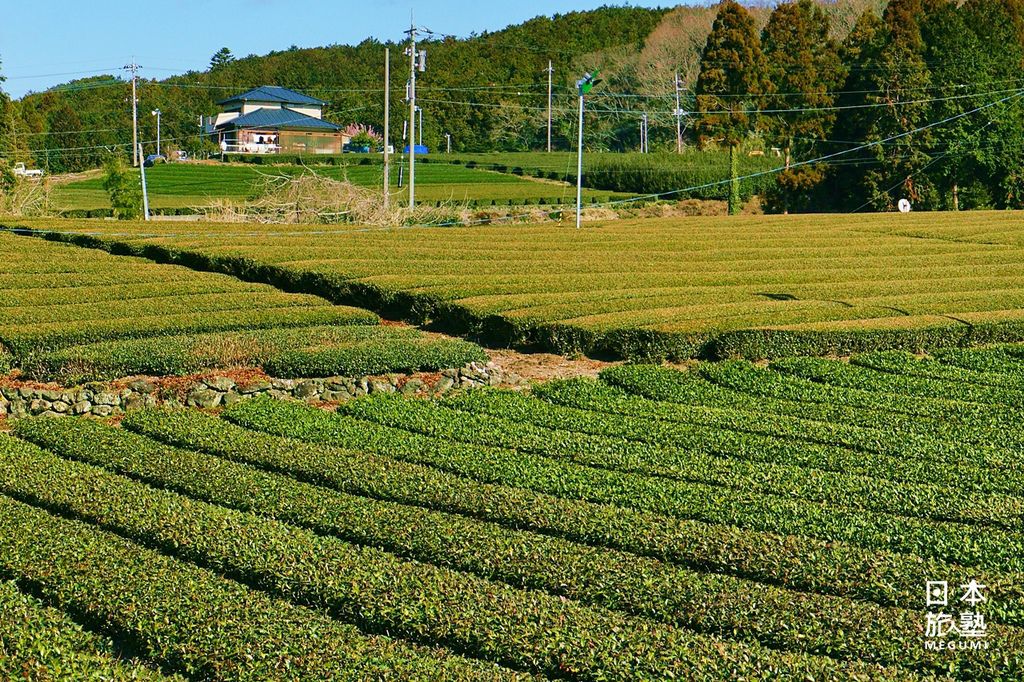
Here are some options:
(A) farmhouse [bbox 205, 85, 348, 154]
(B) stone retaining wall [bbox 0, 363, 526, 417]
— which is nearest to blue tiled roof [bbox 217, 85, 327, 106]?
(A) farmhouse [bbox 205, 85, 348, 154]

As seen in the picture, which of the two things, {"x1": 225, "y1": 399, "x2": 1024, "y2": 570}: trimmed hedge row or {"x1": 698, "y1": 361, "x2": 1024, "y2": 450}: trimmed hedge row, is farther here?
{"x1": 698, "y1": 361, "x2": 1024, "y2": 450}: trimmed hedge row

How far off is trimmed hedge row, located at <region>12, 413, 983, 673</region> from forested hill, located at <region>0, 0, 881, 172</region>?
5983cm

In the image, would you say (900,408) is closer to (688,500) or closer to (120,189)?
(688,500)

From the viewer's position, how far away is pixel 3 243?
2558 centimetres

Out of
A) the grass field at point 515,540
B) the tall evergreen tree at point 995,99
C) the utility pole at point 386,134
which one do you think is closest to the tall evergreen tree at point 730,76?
the tall evergreen tree at point 995,99

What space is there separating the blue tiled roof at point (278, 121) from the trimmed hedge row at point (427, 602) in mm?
70036

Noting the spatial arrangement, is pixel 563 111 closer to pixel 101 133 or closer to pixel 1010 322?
pixel 101 133

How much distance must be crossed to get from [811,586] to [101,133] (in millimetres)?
74176

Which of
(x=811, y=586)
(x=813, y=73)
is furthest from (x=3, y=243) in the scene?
(x=813, y=73)

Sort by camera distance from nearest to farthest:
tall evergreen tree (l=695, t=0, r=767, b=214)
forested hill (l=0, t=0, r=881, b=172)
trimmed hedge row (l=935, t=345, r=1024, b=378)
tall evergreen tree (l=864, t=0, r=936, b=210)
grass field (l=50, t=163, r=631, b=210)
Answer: trimmed hedge row (l=935, t=345, r=1024, b=378), tall evergreen tree (l=864, t=0, r=936, b=210), grass field (l=50, t=163, r=631, b=210), tall evergreen tree (l=695, t=0, r=767, b=214), forested hill (l=0, t=0, r=881, b=172)

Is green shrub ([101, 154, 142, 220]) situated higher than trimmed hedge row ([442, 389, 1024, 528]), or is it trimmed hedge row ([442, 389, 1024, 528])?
green shrub ([101, 154, 142, 220])

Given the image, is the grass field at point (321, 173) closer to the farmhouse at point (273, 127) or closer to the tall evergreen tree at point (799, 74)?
the tall evergreen tree at point (799, 74)

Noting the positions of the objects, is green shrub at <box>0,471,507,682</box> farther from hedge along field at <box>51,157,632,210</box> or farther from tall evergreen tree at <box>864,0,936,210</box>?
tall evergreen tree at <box>864,0,936,210</box>

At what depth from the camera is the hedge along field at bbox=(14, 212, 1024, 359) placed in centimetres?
1742
